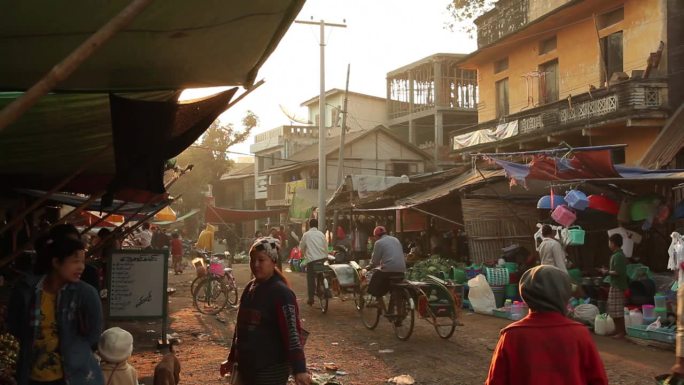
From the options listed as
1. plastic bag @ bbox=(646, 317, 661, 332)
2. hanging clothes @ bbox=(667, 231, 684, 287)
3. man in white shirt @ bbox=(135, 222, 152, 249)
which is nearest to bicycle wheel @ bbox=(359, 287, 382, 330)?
plastic bag @ bbox=(646, 317, 661, 332)

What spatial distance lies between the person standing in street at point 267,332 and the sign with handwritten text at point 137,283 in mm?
5111

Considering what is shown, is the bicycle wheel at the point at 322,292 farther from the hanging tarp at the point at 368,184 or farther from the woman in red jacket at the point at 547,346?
the hanging tarp at the point at 368,184

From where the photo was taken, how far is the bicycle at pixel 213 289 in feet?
44.6

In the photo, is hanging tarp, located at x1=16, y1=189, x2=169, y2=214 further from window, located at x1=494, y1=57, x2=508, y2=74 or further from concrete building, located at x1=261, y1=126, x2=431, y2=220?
concrete building, located at x1=261, y1=126, x2=431, y2=220

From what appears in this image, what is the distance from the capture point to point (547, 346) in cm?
314

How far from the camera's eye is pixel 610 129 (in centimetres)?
1877

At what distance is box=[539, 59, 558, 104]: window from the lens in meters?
22.8

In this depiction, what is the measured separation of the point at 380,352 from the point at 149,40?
7014mm

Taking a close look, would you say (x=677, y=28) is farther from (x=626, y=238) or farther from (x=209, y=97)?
(x=209, y=97)

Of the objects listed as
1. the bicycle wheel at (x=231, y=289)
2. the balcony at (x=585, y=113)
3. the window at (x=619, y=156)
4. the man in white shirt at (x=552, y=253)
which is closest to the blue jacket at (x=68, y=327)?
the man in white shirt at (x=552, y=253)

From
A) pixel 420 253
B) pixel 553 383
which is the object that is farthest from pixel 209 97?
pixel 420 253

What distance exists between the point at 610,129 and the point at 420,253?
6621mm

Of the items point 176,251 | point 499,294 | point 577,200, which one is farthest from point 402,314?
point 176,251

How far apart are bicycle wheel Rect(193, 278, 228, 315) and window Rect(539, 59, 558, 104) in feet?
47.8
